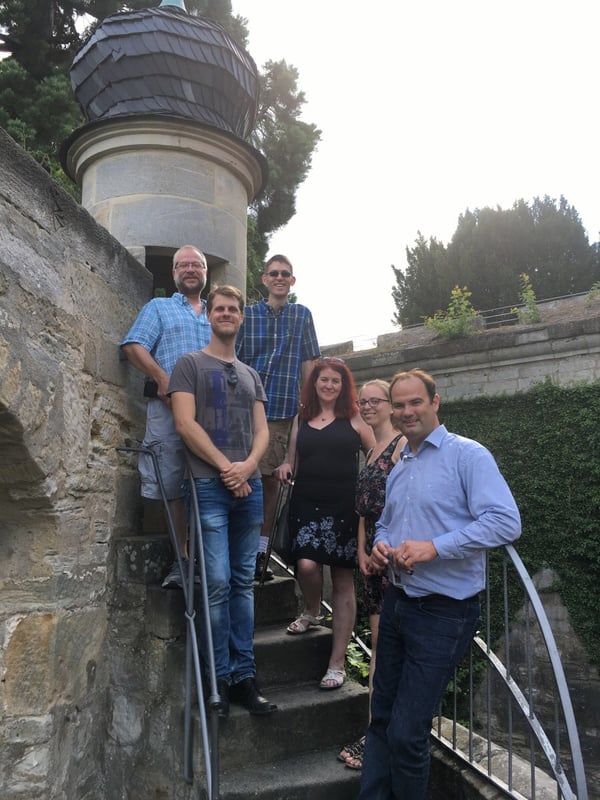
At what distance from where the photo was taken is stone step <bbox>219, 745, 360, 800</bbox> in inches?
108

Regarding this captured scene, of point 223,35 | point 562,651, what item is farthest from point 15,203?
point 562,651

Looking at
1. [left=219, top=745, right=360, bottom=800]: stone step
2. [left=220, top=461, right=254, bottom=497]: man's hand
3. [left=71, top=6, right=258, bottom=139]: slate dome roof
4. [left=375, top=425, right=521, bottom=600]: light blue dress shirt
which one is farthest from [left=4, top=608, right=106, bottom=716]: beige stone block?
[left=71, top=6, right=258, bottom=139]: slate dome roof

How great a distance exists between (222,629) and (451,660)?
1001mm

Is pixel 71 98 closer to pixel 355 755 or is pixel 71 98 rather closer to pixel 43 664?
pixel 43 664

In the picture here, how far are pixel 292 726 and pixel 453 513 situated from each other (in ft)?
4.90

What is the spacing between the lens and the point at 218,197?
17.3ft

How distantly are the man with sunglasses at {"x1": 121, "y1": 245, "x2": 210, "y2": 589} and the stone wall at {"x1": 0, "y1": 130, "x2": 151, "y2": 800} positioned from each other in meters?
0.19

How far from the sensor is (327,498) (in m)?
3.36

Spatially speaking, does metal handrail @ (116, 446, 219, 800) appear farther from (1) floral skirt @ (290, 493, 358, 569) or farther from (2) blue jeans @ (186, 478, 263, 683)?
(1) floral skirt @ (290, 493, 358, 569)

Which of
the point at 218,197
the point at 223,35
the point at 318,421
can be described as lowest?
the point at 318,421

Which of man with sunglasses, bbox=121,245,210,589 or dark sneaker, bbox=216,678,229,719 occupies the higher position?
man with sunglasses, bbox=121,245,210,589

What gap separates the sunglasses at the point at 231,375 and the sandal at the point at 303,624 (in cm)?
147

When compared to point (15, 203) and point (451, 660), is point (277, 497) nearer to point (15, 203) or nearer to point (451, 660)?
point (451, 660)

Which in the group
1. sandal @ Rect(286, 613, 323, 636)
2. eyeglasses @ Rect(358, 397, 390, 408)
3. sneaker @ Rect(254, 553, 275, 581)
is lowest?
sandal @ Rect(286, 613, 323, 636)
